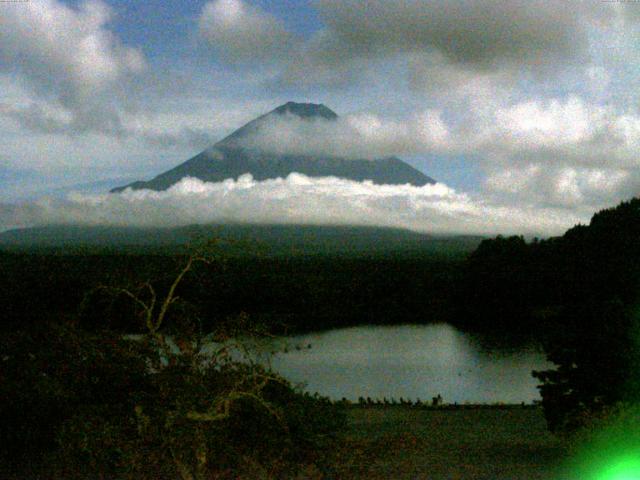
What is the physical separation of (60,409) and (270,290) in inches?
1130

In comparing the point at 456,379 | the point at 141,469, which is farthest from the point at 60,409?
the point at 456,379

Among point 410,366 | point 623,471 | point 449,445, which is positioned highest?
point 623,471

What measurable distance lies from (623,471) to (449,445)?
8.77 ft

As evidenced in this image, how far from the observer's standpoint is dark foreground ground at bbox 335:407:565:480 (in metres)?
6.60

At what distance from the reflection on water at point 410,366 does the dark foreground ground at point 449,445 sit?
25.7 feet

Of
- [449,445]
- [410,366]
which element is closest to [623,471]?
[449,445]

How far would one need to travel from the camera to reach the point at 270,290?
35625 mm

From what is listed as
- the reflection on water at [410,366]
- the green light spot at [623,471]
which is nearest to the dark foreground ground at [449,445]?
the green light spot at [623,471]

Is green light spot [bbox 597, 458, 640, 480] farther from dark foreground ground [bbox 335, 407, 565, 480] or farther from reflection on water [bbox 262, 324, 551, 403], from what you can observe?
reflection on water [bbox 262, 324, 551, 403]

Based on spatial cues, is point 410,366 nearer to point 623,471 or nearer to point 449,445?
point 449,445

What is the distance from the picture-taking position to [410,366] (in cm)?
2877

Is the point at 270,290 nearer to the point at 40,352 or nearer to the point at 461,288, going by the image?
the point at 461,288

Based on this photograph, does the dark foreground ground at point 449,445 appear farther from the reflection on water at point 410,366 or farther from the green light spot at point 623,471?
the reflection on water at point 410,366

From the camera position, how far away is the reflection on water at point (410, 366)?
2312 centimetres
